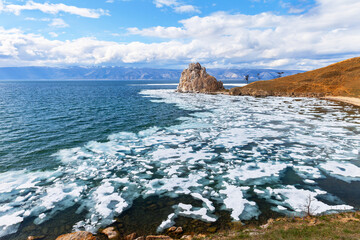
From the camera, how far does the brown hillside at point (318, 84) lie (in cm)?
9256

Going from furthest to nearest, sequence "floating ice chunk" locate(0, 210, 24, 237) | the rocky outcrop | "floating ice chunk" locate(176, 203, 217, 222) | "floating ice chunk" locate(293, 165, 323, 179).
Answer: "floating ice chunk" locate(293, 165, 323, 179) < "floating ice chunk" locate(176, 203, 217, 222) < "floating ice chunk" locate(0, 210, 24, 237) < the rocky outcrop

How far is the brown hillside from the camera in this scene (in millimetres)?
92562

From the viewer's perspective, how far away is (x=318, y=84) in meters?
103

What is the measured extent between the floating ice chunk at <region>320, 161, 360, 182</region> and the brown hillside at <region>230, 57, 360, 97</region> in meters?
84.7

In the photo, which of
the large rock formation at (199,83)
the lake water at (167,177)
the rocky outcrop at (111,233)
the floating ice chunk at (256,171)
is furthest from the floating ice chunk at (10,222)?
the large rock formation at (199,83)

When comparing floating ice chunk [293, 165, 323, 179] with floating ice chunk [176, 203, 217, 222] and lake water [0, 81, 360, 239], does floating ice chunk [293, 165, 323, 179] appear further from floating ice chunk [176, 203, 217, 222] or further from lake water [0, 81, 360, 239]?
floating ice chunk [176, 203, 217, 222]

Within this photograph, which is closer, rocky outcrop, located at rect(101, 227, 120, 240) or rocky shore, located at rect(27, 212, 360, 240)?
rocky shore, located at rect(27, 212, 360, 240)

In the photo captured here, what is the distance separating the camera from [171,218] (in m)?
13.2

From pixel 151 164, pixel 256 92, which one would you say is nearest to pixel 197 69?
pixel 256 92

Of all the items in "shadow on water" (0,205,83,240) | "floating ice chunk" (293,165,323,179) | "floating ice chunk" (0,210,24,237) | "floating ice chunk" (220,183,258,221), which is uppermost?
"floating ice chunk" (293,165,323,179)

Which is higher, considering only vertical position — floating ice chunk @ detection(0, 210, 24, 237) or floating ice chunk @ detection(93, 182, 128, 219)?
floating ice chunk @ detection(93, 182, 128, 219)

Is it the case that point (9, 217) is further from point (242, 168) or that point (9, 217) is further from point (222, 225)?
point (242, 168)

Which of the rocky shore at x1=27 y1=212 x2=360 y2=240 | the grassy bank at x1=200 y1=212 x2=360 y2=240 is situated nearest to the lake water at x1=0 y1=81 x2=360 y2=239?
the rocky shore at x1=27 y1=212 x2=360 y2=240

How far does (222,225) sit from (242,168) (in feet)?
29.2
